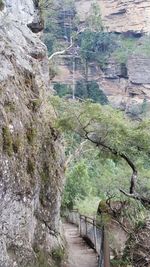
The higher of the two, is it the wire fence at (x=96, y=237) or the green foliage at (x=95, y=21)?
the green foliage at (x=95, y=21)

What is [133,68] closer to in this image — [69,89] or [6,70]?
[69,89]

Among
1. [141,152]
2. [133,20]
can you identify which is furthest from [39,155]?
[133,20]

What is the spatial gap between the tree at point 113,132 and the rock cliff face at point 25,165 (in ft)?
3.30

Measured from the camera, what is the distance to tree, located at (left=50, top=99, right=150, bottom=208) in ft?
31.7

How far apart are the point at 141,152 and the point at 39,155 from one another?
2.55 meters

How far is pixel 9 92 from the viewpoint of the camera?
9297mm

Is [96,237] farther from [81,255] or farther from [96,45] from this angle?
[96,45]

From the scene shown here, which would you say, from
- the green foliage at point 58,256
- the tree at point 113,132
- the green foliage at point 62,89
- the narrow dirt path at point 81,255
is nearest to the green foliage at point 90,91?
the green foliage at point 62,89

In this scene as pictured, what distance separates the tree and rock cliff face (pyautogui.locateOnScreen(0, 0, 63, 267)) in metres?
1.01

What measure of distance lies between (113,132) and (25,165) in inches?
87.0

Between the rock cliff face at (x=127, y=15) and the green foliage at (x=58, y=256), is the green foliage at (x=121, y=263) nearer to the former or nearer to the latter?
the green foliage at (x=58, y=256)

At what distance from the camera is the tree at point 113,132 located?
9.67 meters

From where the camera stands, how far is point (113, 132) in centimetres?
965

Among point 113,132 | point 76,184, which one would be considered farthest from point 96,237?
point 76,184
